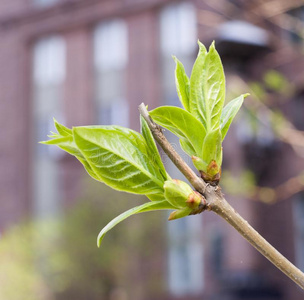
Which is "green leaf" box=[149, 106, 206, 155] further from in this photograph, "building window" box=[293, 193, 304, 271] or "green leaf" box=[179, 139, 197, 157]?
"building window" box=[293, 193, 304, 271]

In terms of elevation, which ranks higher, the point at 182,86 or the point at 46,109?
the point at 46,109

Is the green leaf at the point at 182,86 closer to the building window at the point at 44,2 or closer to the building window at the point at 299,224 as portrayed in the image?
the building window at the point at 299,224

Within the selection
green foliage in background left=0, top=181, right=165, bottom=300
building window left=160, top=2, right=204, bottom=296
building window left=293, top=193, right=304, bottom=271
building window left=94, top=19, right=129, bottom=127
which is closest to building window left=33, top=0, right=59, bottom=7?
building window left=94, top=19, right=129, bottom=127

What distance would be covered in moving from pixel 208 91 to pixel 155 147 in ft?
0.21

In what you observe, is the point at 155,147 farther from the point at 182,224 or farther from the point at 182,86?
the point at 182,224

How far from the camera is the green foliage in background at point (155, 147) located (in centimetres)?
44

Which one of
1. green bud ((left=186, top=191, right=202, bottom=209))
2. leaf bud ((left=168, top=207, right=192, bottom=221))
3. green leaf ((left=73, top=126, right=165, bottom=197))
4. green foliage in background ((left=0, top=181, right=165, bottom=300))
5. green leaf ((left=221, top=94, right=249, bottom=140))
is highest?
green leaf ((left=221, top=94, right=249, bottom=140))

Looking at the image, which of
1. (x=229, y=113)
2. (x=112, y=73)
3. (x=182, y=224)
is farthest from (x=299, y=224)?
(x=229, y=113)

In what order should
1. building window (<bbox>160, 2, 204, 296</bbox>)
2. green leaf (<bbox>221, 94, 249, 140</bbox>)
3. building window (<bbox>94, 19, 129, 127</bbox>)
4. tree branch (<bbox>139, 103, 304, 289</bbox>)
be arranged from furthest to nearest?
building window (<bbox>94, 19, 129, 127</bbox>) < building window (<bbox>160, 2, 204, 296</bbox>) < green leaf (<bbox>221, 94, 249, 140</bbox>) < tree branch (<bbox>139, 103, 304, 289</bbox>)

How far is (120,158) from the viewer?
1.48 feet

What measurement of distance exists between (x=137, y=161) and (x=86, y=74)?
14.5 metres

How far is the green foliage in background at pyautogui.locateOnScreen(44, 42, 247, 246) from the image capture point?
0.44 meters

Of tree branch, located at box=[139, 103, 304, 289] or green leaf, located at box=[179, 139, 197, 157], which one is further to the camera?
green leaf, located at box=[179, 139, 197, 157]

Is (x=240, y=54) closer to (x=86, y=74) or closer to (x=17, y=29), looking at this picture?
(x=86, y=74)
